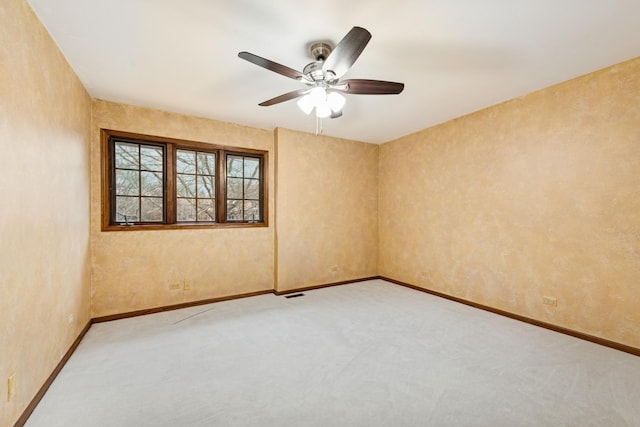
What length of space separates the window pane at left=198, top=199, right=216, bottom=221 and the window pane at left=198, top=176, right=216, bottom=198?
0.28ft

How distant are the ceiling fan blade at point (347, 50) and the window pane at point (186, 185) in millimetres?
2615

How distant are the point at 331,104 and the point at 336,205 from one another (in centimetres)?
259

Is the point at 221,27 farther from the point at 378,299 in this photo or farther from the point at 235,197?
the point at 378,299

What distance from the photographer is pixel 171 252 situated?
353 cm

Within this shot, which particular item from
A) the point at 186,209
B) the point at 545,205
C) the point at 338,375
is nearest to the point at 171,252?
the point at 186,209

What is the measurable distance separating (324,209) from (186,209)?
210cm

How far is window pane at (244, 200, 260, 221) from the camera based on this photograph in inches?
165

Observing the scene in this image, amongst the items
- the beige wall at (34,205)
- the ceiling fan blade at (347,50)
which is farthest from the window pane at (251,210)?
the ceiling fan blade at (347,50)

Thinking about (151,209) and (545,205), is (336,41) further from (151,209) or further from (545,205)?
(151,209)

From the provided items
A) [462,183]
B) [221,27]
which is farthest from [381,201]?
[221,27]

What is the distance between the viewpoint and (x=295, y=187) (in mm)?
4332

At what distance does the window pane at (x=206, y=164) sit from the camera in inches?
150

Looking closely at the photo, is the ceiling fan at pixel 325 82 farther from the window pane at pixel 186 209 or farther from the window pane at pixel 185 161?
the window pane at pixel 186 209

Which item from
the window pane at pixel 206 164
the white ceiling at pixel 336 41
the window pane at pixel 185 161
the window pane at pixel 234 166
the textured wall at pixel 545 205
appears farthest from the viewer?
the window pane at pixel 234 166
